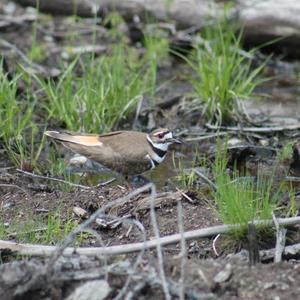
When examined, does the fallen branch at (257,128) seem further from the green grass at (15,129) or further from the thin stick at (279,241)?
the thin stick at (279,241)

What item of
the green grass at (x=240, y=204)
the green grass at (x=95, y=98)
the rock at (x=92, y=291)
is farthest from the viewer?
the green grass at (x=95, y=98)

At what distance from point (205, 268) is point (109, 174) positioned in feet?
9.51

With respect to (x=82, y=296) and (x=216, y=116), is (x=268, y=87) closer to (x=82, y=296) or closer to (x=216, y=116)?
(x=216, y=116)

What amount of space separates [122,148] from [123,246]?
1.93m

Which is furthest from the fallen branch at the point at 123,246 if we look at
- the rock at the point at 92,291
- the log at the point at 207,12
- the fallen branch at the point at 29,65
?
the log at the point at 207,12

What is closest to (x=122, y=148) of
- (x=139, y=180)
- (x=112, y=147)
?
(x=112, y=147)

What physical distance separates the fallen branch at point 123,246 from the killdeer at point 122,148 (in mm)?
1590

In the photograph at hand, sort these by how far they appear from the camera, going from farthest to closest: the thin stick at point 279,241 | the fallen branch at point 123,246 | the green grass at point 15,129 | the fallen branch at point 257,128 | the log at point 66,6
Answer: the log at point 66,6 → the fallen branch at point 257,128 → the green grass at point 15,129 → the thin stick at point 279,241 → the fallen branch at point 123,246

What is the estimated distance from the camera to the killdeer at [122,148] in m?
6.84

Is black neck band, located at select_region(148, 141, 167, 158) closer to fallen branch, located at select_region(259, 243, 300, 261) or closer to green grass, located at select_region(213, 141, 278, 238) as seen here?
green grass, located at select_region(213, 141, 278, 238)

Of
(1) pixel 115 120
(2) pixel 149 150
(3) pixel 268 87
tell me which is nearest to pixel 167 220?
(2) pixel 149 150

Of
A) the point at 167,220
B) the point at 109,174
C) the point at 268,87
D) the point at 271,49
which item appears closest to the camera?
the point at 167,220

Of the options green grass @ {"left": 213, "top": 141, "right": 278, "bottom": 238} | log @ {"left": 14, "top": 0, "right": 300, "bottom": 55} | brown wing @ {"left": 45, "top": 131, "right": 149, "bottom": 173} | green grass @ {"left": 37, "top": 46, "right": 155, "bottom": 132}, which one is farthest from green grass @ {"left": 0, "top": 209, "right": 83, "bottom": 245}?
log @ {"left": 14, "top": 0, "right": 300, "bottom": 55}

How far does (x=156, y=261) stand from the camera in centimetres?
462
